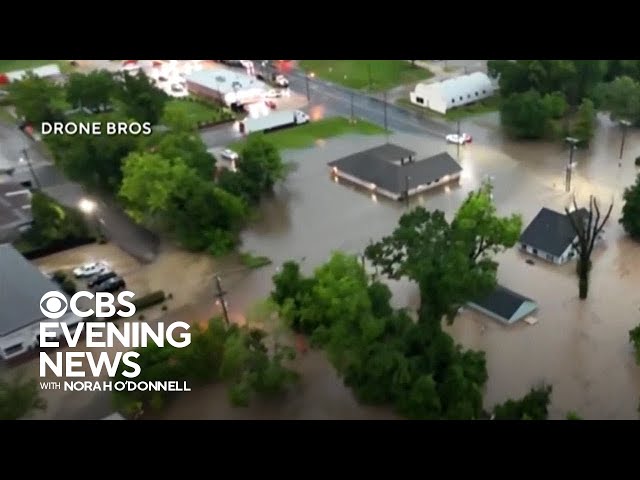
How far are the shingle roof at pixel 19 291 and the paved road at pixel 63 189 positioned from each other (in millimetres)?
1592

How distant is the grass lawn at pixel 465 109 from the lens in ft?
44.3

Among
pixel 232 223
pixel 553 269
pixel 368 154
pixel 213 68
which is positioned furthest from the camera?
pixel 213 68

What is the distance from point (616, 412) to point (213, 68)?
493 inches

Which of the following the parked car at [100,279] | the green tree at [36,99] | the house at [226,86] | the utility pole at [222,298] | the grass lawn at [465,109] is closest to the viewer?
the utility pole at [222,298]

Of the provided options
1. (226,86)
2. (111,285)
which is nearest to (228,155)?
(226,86)

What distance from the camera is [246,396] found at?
650cm

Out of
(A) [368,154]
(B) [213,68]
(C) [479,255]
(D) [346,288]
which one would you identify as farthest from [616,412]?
(B) [213,68]

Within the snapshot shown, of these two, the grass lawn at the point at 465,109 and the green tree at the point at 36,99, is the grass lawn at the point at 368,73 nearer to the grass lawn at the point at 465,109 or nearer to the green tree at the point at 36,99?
the grass lawn at the point at 465,109

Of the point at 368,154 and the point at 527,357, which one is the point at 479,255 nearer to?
the point at 527,357

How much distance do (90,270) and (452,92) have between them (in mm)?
8115

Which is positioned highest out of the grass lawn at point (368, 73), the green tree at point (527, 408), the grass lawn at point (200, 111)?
the grass lawn at point (368, 73)

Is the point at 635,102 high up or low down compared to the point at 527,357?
up

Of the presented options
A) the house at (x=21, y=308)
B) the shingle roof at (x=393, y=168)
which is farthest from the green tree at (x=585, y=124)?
the house at (x=21, y=308)

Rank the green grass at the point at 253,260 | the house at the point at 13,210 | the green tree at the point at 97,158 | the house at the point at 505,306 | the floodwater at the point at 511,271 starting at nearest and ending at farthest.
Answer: the floodwater at the point at 511,271 → the house at the point at 505,306 → the green grass at the point at 253,260 → the house at the point at 13,210 → the green tree at the point at 97,158
